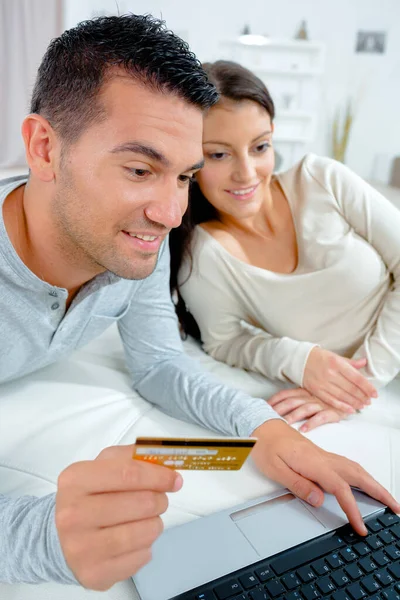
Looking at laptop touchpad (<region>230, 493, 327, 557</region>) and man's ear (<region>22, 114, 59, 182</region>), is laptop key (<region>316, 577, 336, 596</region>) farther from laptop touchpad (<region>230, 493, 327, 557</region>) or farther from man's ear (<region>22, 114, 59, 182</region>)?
man's ear (<region>22, 114, 59, 182</region>)

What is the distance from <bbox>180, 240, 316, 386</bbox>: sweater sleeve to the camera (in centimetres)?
115

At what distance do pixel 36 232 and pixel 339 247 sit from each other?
2.25 feet

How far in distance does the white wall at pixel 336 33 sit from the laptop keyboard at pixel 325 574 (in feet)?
14.1

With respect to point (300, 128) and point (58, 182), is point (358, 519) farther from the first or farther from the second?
point (300, 128)

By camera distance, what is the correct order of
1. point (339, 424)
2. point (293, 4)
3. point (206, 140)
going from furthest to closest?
1. point (293, 4)
2. point (206, 140)
3. point (339, 424)

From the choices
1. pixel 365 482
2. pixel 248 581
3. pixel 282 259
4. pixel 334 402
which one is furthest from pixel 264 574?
pixel 282 259

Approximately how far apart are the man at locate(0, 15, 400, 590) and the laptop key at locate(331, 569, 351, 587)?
8cm

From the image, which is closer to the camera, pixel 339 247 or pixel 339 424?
pixel 339 424

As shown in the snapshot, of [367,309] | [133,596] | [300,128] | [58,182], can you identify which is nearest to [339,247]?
[367,309]

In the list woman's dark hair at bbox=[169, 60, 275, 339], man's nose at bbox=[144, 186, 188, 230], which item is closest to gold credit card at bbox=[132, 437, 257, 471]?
man's nose at bbox=[144, 186, 188, 230]

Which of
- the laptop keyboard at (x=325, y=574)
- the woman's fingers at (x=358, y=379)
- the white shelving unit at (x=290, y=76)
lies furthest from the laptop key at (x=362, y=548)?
the white shelving unit at (x=290, y=76)

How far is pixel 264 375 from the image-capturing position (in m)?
1.17

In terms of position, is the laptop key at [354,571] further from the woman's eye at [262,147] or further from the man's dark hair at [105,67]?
the woman's eye at [262,147]

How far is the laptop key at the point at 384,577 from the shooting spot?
560 mm
